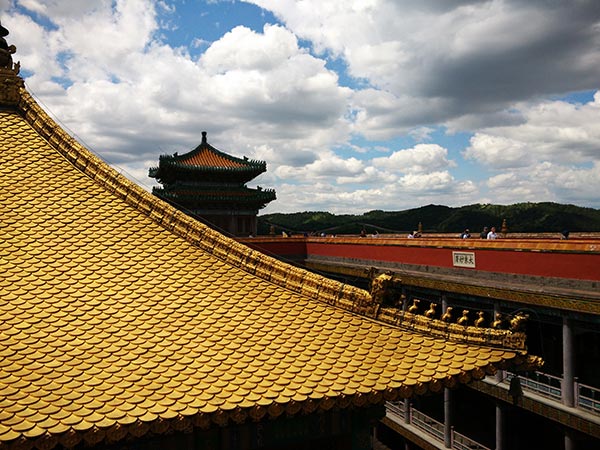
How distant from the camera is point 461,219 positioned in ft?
265

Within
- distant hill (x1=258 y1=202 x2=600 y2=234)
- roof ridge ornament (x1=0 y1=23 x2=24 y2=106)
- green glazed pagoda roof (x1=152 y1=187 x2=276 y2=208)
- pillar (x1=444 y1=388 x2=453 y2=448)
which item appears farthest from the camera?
distant hill (x1=258 y1=202 x2=600 y2=234)

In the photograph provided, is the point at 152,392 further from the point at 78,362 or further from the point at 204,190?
the point at 204,190

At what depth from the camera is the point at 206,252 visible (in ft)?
24.7

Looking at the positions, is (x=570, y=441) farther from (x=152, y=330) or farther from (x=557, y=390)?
(x=152, y=330)

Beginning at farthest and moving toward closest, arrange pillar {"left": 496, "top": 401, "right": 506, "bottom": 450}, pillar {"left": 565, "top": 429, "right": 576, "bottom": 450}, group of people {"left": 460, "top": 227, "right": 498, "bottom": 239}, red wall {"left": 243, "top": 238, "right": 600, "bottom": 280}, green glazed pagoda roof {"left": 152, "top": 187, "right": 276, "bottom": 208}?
green glazed pagoda roof {"left": 152, "top": 187, "right": 276, "bottom": 208}, group of people {"left": 460, "top": 227, "right": 498, "bottom": 239}, pillar {"left": 496, "top": 401, "right": 506, "bottom": 450}, pillar {"left": 565, "top": 429, "right": 576, "bottom": 450}, red wall {"left": 243, "top": 238, "right": 600, "bottom": 280}

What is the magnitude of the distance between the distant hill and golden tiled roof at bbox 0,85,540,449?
51.6 metres

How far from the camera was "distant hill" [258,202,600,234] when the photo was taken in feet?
234

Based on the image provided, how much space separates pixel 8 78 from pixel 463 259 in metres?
14.9

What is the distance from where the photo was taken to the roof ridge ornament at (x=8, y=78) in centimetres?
899

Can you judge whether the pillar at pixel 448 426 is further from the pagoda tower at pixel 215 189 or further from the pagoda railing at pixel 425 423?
the pagoda tower at pixel 215 189

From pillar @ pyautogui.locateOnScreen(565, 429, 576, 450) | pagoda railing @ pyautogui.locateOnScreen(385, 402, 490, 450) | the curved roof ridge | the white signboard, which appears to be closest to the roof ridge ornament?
the curved roof ridge

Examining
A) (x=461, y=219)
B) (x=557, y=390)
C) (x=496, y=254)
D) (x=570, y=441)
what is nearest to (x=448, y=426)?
(x=557, y=390)

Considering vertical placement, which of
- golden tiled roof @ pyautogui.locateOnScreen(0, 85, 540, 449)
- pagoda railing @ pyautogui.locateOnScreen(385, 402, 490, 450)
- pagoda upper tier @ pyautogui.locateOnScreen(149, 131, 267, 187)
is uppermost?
pagoda upper tier @ pyautogui.locateOnScreen(149, 131, 267, 187)

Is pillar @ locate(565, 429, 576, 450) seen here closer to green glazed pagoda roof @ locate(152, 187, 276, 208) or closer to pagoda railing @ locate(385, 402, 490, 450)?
pagoda railing @ locate(385, 402, 490, 450)
